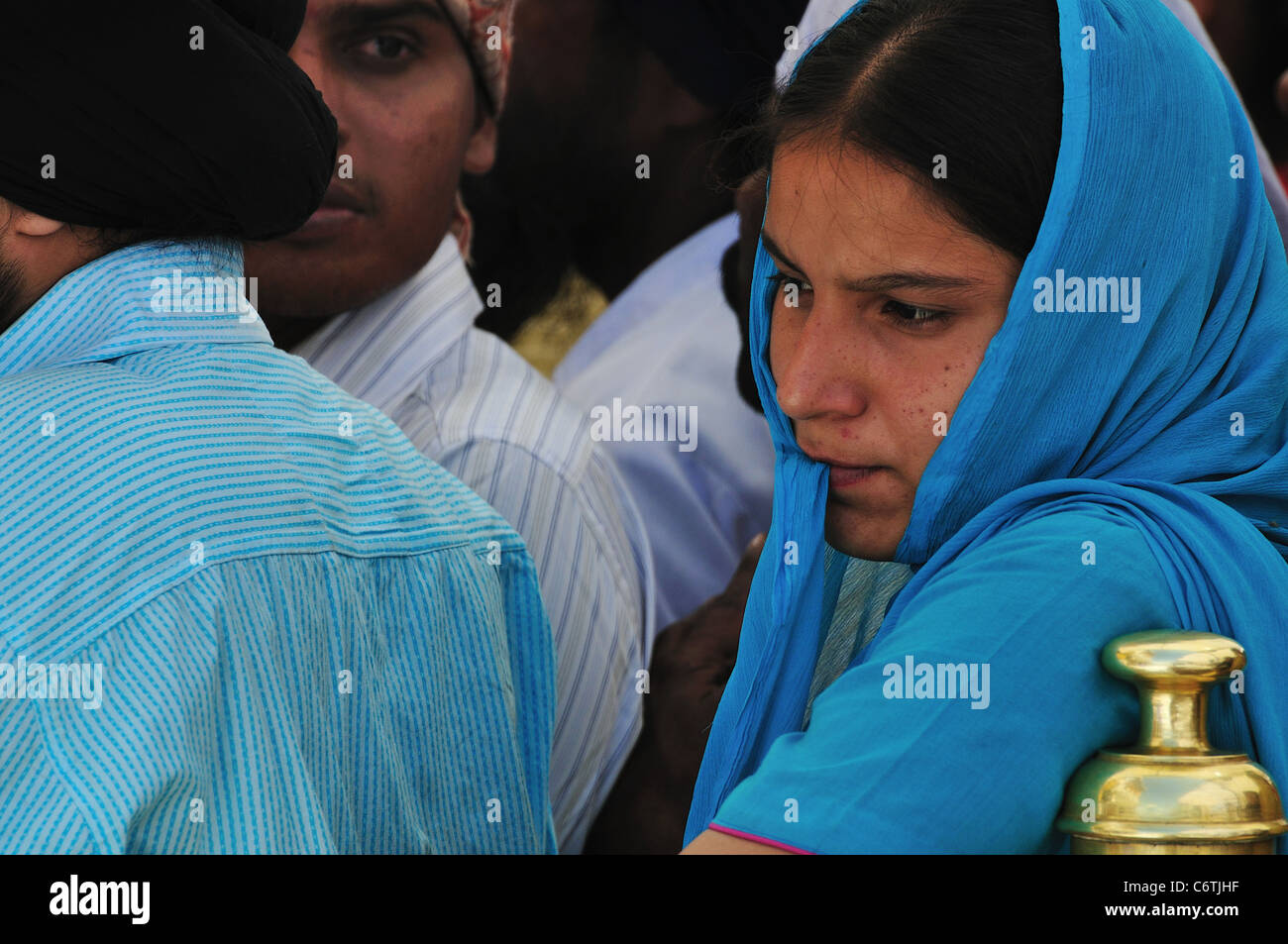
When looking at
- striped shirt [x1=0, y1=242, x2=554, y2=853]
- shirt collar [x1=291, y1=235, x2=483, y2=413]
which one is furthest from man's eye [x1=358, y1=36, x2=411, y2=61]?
striped shirt [x1=0, y1=242, x2=554, y2=853]

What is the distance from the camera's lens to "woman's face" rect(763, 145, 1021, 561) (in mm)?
1156

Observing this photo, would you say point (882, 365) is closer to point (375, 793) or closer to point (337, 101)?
point (375, 793)

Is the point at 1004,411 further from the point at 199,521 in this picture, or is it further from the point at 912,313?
the point at 199,521

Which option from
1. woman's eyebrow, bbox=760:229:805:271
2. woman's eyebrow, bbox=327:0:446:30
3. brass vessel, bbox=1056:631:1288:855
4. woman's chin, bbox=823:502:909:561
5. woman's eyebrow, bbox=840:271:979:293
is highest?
woman's eyebrow, bbox=327:0:446:30

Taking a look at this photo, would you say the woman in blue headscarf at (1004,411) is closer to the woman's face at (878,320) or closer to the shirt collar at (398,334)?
the woman's face at (878,320)

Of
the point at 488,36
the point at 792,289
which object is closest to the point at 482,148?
the point at 488,36

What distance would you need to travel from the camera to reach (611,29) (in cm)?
233

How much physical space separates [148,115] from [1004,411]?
0.82 meters

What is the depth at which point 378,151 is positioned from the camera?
2.21 meters

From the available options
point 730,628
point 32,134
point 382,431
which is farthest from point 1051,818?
point 730,628

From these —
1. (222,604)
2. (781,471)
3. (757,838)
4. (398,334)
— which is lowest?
(757,838)

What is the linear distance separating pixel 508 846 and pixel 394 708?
0.24m

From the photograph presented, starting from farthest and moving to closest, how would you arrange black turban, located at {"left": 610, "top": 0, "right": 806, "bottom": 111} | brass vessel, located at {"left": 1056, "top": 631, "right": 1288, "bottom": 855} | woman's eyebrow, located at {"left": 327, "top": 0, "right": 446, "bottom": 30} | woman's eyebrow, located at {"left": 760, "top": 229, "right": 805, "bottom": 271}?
black turban, located at {"left": 610, "top": 0, "right": 806, "bottom": 111}, woman's eyebrow, located at {"left": 327, "top": 0, "right": 446, "bottom": 30}, woman's eyebrow, located at {"left": 760, "top": 229, "right": 805, "bottom": 271}, brass vessel, located at {"left": 1056, "top": 631, "right": 1288, "bottom": 855}

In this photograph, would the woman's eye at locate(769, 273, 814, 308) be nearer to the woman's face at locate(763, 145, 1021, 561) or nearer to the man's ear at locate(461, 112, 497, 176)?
the woman's face at locate(763, 145, 1021, 561)
